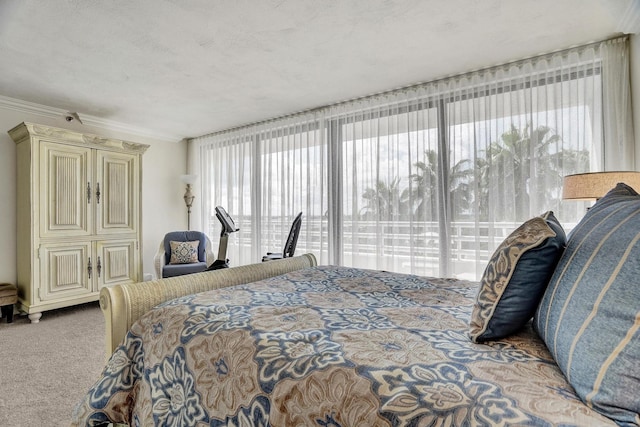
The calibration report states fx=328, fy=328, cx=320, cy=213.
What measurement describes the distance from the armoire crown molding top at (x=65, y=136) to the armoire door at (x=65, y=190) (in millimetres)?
88

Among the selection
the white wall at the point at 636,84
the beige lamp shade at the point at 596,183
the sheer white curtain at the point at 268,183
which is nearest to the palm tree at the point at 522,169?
the white wall at the point at 636,84

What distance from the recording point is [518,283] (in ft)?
3.20

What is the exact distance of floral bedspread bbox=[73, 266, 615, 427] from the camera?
0.72 metres

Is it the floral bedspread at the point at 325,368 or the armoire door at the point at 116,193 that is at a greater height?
the armoire door at the point at 116,193

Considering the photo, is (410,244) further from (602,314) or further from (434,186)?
(602,314)

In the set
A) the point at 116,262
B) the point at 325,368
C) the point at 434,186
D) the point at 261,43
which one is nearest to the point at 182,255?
the point at 116,262

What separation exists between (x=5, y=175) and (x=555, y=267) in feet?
16.7

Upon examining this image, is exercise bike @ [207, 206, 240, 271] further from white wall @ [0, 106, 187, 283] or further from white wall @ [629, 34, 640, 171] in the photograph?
white wall @ [629, 34, 640, 171]

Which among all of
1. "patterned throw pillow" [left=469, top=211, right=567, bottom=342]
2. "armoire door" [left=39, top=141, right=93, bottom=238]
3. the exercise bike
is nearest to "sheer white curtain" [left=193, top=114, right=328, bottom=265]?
"armoire door" [left=39, top=141, right=93, bottom=238]

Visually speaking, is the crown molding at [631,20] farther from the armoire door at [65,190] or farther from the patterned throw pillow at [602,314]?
the armoire door at [65,190]

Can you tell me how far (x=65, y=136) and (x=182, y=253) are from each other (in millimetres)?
1833

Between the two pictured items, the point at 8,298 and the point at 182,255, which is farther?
the point at 182,255

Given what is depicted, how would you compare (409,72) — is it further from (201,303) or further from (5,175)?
(5,175)

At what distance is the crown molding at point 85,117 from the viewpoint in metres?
3.71
